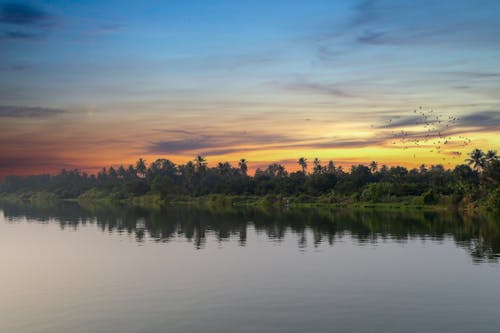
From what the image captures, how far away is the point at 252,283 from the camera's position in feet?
136

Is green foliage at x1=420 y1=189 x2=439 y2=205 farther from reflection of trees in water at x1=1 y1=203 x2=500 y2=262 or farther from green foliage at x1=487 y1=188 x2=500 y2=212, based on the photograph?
reflection of trees in water at x1=1 y1=203 x2=500 y2=262

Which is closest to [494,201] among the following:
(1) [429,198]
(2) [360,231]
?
(1) [429,198]

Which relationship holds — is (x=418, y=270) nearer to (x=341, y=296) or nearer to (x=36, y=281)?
(x=341, y=296)

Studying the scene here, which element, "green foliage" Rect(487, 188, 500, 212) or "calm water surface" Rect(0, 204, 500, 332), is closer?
"calm water surface" Rect(0, 204, 500, 332)

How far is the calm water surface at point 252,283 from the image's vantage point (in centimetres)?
3038

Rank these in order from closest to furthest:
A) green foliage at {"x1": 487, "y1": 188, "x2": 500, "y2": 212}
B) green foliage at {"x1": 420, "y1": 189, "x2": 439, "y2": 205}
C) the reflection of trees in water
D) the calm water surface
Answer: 1. the calm water surface
2. the reflection of trees in water
3. green foliage at {"x1": 487, "y1": 188, "x2": 500, "y2": 212}
4. green foliage at {"x1": 420, "y1": 189, "x2": 439, "y2": 205}

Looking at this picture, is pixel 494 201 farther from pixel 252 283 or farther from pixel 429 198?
pixel 252 283

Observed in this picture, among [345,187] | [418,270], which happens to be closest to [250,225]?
[418,270]

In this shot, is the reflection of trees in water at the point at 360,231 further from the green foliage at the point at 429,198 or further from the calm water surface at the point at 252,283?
the green foliage at the point at 429,198

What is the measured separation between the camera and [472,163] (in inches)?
6393

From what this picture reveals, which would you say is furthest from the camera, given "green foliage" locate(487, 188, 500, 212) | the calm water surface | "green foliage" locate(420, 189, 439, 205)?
"green foliage" locate(420, 189, 439, 205)

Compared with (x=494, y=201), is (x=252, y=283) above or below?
below

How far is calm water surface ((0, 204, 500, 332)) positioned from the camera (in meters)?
30.4

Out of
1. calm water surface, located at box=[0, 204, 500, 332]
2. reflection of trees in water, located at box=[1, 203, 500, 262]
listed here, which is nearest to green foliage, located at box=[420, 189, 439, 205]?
reflection of trees in water, located at box=[1, 203, 500, 262]
